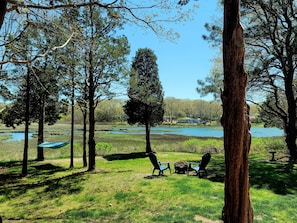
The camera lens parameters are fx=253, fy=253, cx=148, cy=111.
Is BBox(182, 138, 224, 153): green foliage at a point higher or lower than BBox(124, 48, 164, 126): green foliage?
lower

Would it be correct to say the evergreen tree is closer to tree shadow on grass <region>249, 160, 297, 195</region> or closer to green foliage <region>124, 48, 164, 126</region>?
green foliage <region>124, 48, 164, 126</region>

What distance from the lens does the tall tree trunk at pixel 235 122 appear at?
2727 mm

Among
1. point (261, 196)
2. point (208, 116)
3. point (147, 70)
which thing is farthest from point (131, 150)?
point (208, 116)

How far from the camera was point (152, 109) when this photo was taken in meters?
19.9

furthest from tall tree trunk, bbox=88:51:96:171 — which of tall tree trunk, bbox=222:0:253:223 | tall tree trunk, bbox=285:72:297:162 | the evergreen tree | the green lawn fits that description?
the evergreen tree

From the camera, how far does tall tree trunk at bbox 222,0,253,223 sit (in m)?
2.73

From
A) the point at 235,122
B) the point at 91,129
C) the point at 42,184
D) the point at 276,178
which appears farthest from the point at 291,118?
the point at 42,184

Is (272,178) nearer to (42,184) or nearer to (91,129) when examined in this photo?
(91,129)

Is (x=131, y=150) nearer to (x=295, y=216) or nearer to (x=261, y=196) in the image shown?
(x=261, y=196)

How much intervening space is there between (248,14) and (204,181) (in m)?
8.17

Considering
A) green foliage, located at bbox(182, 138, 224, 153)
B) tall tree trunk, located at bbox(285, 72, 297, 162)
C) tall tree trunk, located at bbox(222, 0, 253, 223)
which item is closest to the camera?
tall tree trunk, located at bbox(222, 0, 253, 223)

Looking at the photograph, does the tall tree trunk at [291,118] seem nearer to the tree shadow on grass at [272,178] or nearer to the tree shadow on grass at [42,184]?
the tree shadow on grass at [272,178]

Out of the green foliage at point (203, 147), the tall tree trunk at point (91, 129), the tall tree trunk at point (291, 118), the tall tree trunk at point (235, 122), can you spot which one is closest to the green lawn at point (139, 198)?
the tall tree trunk at point (91, 129)

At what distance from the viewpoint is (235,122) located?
108 inches
